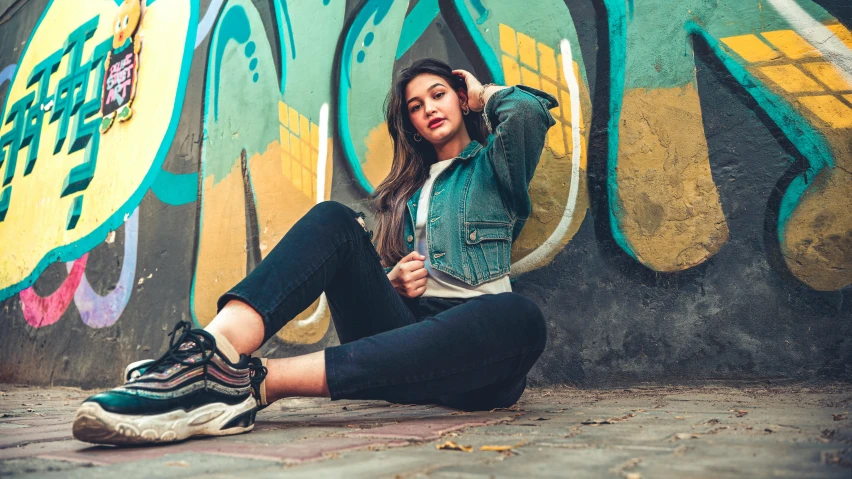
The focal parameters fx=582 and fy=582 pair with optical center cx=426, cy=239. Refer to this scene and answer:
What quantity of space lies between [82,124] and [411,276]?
4210 millimetres

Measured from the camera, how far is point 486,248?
1897 mm

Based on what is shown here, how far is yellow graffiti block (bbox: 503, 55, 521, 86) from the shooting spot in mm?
2469

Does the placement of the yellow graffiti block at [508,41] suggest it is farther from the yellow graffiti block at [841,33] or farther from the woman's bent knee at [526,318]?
the woman's bent knee at [526,318]

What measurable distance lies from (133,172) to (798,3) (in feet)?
13.2

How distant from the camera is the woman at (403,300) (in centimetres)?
129

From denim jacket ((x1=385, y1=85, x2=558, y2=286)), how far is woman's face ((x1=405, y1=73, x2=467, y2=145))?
7.6 inches

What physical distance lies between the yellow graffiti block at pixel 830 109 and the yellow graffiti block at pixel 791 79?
0.03 meters

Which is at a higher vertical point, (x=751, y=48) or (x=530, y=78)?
(x=530, y=78)

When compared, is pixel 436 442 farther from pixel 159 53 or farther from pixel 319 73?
pixel 159 53

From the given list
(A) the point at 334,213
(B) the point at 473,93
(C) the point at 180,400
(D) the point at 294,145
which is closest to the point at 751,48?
(B) the point at 473,93


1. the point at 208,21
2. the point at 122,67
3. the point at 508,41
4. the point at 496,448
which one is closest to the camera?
the point at 496,448

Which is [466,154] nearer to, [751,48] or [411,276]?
[411,276]

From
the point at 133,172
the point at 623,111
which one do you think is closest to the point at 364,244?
the point at 623,111

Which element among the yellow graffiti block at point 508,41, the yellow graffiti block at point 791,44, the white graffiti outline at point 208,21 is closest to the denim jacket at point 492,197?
the yellow graffiti block at point 508,41
